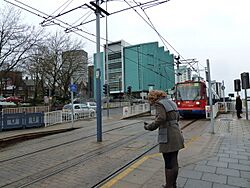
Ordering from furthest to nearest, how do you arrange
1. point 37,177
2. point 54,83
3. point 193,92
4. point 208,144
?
point 54,83 < point 193,92 < point 208,144 < point 37,177

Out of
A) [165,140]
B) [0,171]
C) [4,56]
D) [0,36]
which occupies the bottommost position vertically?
[0,171]

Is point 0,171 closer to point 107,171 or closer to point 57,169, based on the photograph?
point 57,169

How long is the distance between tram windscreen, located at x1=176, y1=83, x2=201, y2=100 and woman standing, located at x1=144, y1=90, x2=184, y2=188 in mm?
15346

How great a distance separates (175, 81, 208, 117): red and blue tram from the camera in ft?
61.0

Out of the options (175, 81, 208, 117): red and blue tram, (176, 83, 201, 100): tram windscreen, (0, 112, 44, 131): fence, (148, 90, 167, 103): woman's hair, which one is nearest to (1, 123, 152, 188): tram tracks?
(148, 90, 167, 103): woman's hair

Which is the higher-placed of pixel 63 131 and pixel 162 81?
pixel 162 81

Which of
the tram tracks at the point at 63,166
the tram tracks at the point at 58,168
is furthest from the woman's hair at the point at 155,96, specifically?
the tram tracks at the point at 58,168

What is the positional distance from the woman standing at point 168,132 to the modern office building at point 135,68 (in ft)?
229

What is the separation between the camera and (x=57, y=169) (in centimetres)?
602

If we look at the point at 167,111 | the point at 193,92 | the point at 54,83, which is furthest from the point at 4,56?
the point at 167,111

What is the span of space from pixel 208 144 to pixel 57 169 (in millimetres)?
5113

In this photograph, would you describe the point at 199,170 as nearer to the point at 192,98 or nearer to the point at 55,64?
the point at 192,98

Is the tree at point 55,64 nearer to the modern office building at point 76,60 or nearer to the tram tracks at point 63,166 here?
the modern office building at point 76,60

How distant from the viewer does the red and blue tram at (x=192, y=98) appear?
18578mm
